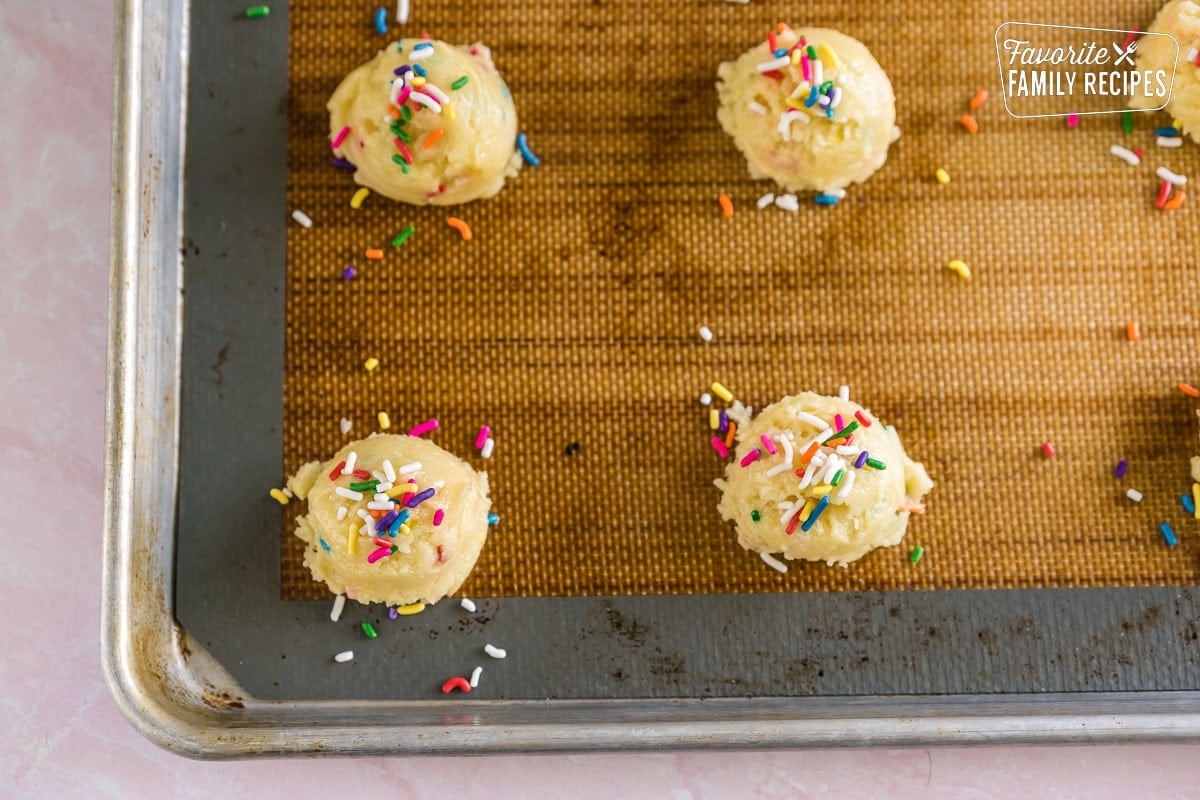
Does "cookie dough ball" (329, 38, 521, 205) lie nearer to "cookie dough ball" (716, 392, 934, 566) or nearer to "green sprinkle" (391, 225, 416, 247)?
"green sprinkle" (391, 225, 416, 247)

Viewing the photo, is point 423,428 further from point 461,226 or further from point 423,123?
point 423,123

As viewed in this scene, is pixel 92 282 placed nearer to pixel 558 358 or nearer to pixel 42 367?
pixel 42 367

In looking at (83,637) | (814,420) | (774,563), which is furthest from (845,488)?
(83,637)

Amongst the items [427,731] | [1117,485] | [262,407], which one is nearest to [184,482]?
[262,407]

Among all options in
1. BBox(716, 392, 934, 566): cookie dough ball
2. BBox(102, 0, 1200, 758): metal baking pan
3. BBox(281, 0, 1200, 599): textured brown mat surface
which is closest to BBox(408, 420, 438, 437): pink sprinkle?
BBox(281, 0, 1200, 599): textured brown mat surface

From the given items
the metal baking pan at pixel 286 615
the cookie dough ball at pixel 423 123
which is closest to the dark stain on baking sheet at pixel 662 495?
the metal baking pan at pixel 286 615
